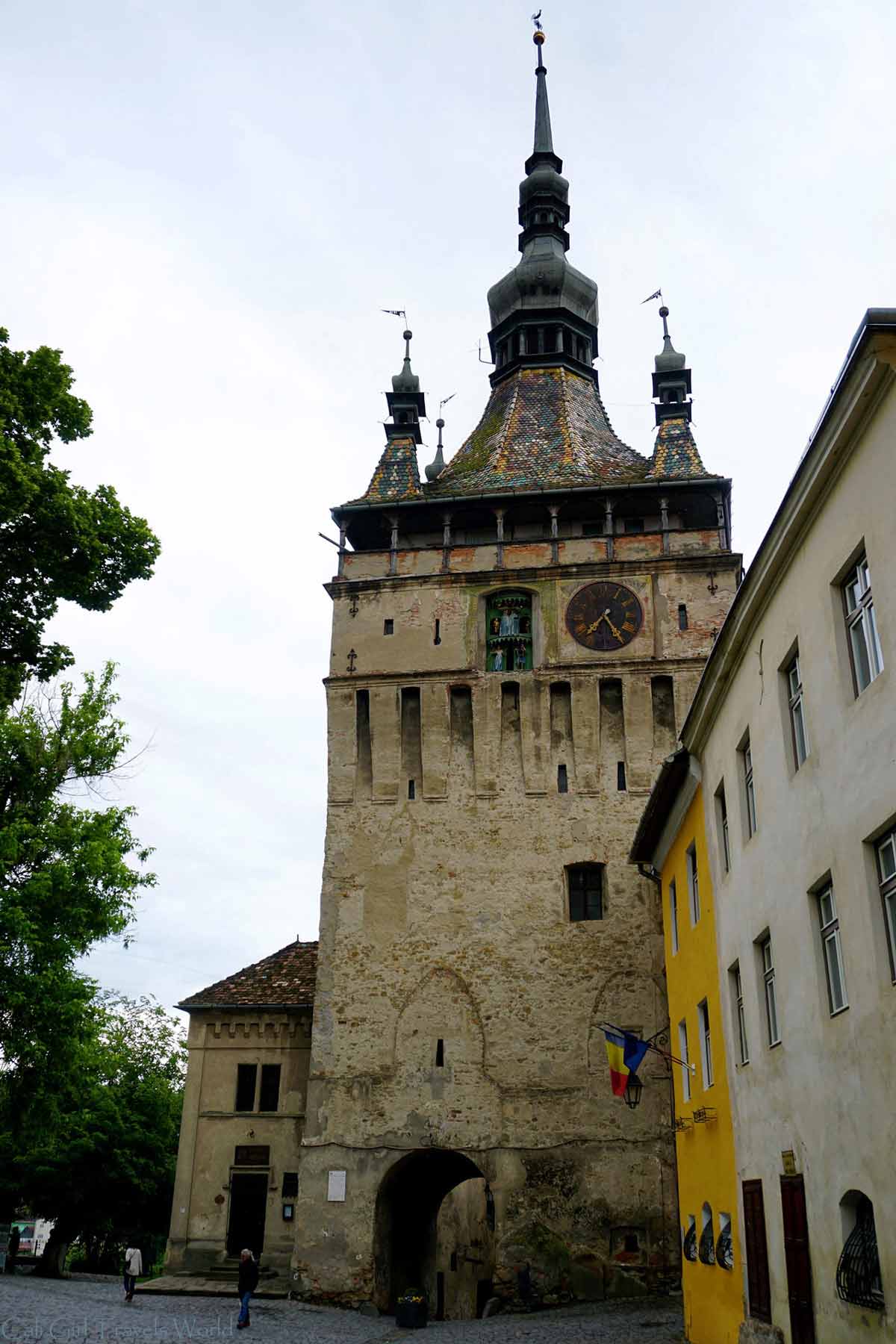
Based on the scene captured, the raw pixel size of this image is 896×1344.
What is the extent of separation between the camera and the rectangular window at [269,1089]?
1019 inches

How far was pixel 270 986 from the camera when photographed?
27.8 meters

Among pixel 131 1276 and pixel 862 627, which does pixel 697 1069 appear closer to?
pixel 862 627

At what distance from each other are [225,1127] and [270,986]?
3363mm

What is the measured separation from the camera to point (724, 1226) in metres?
13.8

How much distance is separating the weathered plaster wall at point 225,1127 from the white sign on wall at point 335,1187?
2.17 meters

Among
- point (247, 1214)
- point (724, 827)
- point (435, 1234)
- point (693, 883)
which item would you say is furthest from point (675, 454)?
point (435, 1234)

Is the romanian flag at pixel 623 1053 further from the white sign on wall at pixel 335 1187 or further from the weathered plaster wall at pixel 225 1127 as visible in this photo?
the weathered plaster wall at pixel 225 1127

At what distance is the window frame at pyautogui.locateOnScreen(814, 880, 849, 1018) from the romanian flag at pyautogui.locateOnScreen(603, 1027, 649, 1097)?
7655mm

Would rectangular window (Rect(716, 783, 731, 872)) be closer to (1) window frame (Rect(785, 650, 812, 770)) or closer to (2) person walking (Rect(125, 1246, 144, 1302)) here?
(1) window frame (Rect(785, 650, 812, 770))

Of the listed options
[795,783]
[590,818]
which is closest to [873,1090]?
[795,783]

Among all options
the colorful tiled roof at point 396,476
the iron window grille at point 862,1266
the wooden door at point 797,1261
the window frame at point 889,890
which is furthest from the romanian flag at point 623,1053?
the colorful tiled roof at point 396,476

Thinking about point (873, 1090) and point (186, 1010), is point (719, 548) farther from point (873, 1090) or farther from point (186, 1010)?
point (873, 1090)

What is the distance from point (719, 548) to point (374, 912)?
11.4 m

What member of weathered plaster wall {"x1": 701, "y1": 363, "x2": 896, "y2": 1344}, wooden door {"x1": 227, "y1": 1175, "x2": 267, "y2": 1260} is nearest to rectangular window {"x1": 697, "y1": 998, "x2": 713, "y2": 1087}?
weathered plaster wall {"x1": 701, "y1": 363, "x2": 896, "y2": 1344}
